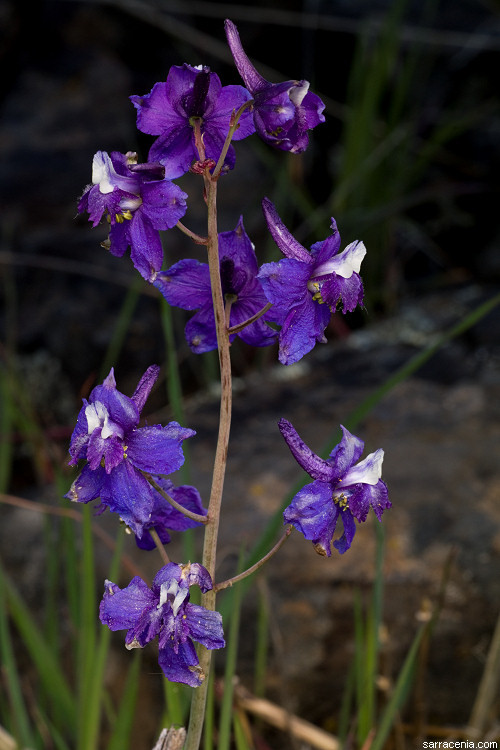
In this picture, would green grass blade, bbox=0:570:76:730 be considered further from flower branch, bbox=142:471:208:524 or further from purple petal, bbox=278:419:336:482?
purple petal, bbox=278:419:336:482

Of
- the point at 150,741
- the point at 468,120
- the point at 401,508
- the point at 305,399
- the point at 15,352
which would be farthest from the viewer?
the point at 468,120

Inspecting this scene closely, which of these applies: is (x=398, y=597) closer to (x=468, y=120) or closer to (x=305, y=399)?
(x=305, y=399)

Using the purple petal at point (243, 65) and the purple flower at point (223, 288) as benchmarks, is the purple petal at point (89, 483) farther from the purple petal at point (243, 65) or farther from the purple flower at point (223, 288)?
the purple petal at point (243, 65)

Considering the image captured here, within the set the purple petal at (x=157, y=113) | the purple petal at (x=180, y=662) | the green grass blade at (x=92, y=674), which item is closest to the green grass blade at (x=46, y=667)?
the green grass blade at (x=92, y=674)

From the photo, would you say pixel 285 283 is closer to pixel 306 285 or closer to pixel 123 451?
pixel 306 285

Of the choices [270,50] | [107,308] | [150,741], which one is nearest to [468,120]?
[270,50]

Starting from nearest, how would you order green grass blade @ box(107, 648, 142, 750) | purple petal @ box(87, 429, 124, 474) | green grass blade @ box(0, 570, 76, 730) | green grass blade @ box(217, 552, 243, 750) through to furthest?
1. purple petal @ box(87, 429, 124, 474)
2. green grass blade @ box(217, 552, 243, 750)
3. green grass blade @ box(107, 648, 142, 750)
4. green grass blade @ box(0, 570, 76, 730)

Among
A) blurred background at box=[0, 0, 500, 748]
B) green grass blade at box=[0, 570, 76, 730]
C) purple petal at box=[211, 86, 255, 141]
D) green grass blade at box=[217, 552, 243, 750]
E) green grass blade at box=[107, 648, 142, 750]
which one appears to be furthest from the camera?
blurred background at box=[0, 0, 500, 748]

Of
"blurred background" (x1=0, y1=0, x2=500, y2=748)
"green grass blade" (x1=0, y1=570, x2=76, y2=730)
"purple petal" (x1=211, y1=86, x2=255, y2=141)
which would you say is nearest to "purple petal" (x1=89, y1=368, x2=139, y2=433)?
"purple petal" (x1=211, y1=86, x2=255, y2=141)
